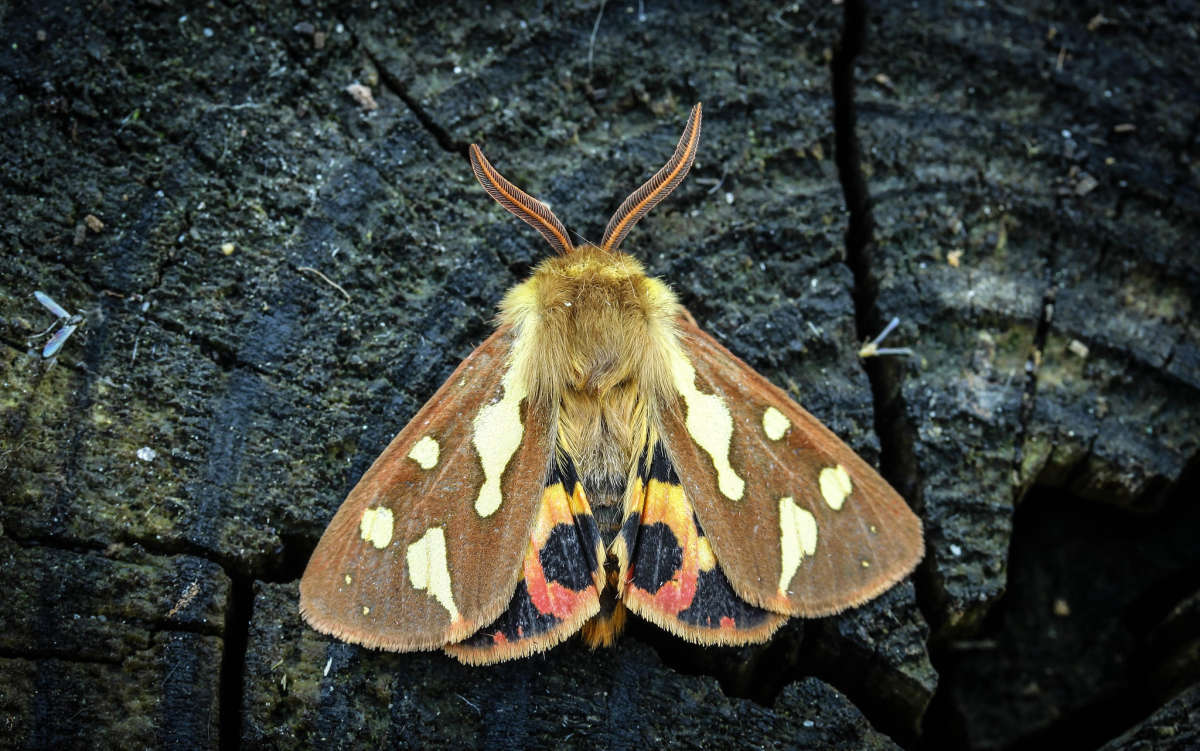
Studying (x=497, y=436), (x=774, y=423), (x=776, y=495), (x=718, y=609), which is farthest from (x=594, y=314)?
(x=718, y=609)

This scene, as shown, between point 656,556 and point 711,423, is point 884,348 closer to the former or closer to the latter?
point 711,423

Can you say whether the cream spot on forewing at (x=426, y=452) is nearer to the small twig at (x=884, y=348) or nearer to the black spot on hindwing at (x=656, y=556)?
the black spot on hindwing at (x=656, y=556)

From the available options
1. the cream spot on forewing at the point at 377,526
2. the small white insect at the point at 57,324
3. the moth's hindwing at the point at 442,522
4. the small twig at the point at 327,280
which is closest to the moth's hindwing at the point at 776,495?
the moth's hindwing at the point at 442,522

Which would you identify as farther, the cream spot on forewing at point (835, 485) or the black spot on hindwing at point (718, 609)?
the cream spot on forewing at point (835, 485)

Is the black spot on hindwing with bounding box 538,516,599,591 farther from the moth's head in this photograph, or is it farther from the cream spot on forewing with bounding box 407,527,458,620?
the moth's head

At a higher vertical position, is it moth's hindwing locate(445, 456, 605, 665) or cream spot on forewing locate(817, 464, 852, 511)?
moth's hindwing locate(445, 456, 605, 665)

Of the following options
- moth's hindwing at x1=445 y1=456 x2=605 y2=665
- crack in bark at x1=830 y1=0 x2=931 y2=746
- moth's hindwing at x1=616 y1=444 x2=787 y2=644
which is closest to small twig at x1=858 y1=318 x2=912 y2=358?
crack in bark at x1=830 y1=0 x2=931 y2=746
